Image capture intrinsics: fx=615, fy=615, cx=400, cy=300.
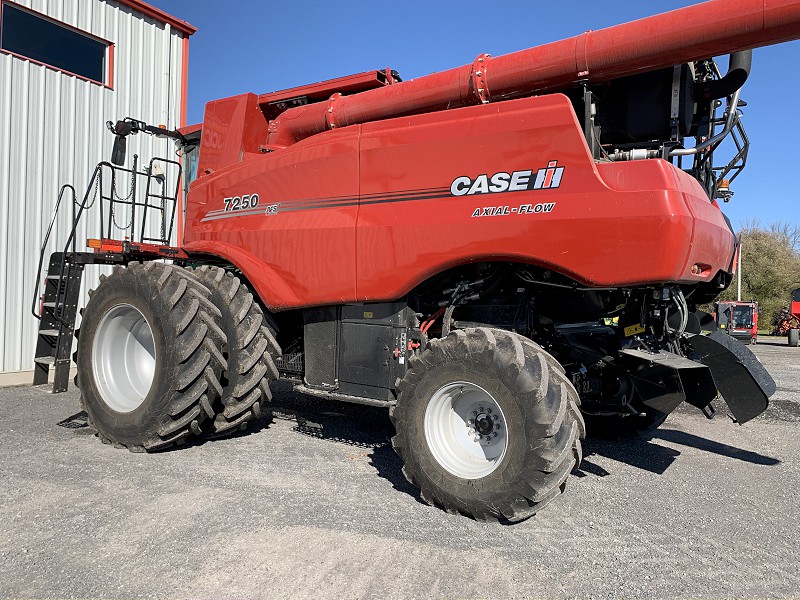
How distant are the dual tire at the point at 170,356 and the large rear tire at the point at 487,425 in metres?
1.55

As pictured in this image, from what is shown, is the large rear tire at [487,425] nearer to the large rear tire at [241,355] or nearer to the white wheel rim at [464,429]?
the white wheel rim at [464,429]

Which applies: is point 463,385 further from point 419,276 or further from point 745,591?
point 745,591

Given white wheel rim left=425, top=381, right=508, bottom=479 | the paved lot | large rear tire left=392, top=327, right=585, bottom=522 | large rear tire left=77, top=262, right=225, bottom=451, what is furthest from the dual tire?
white wheel rim left=425, top=381, right=508, bottom=479

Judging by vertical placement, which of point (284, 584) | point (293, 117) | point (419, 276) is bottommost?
point (284, 584)

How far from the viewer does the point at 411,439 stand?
395 centimetres

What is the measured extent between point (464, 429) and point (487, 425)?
0.20 m

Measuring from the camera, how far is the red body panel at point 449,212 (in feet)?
11.5

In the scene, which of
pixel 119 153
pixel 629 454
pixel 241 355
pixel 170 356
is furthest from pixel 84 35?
pixel 629 454

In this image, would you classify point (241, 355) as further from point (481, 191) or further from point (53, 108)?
point (53, 108)

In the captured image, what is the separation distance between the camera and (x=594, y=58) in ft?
12.6

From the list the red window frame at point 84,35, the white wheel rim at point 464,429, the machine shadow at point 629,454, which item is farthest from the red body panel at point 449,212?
the red window frame at point 84,35

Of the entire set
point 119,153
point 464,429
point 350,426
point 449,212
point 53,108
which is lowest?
point 350,426

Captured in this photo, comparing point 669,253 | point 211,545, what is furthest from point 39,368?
point 669,253

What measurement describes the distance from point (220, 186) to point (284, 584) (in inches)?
151
